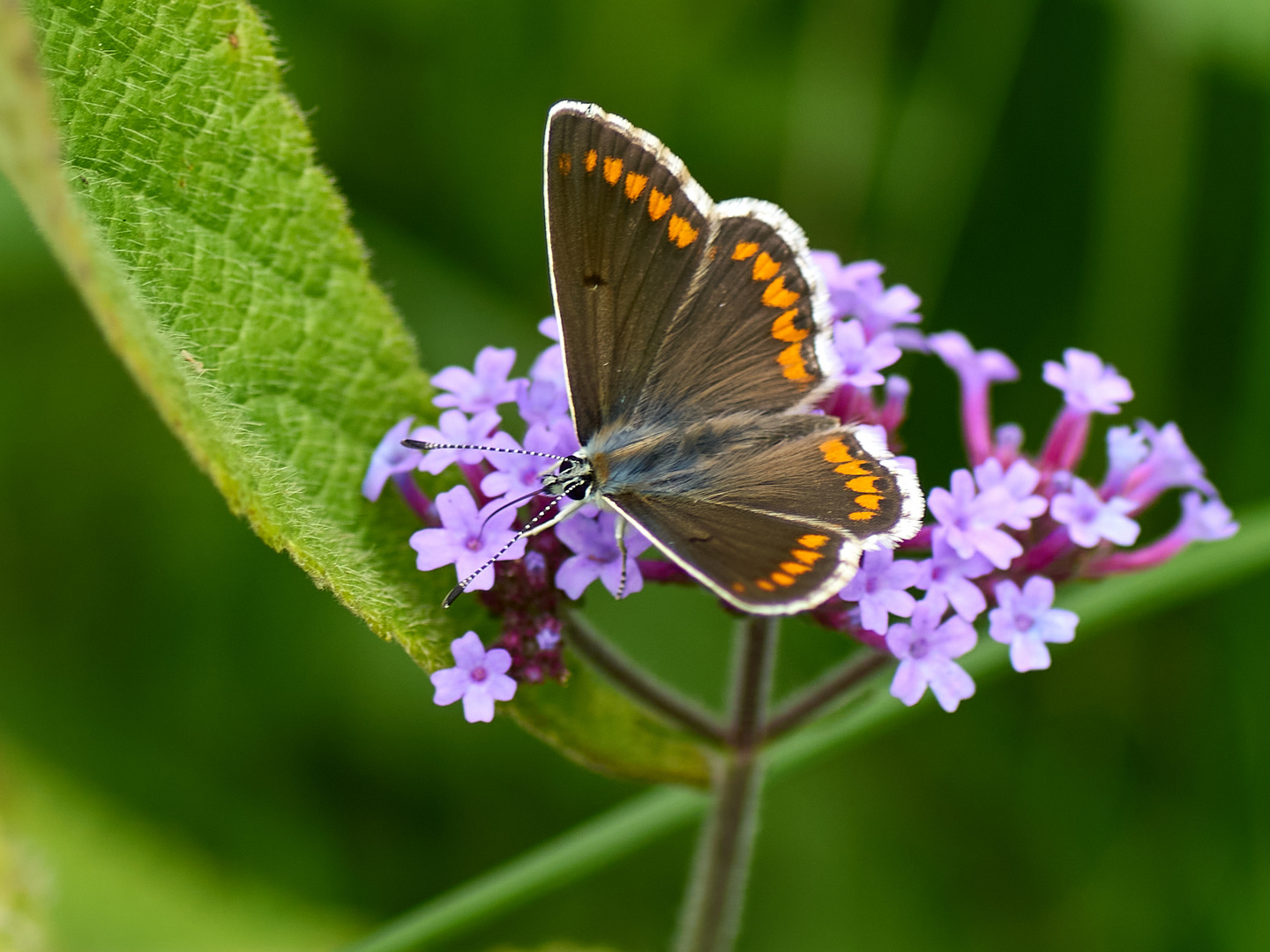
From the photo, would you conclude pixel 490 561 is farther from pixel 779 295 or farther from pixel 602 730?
pixel 779 295

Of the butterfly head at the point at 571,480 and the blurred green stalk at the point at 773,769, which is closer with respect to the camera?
the butterfly head at the point at 571,480

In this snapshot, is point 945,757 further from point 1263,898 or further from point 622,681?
point 622,681

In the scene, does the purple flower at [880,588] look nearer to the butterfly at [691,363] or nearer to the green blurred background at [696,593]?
the butterfly at [691,363]

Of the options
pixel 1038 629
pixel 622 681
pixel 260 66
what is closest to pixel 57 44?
pixel 260 66

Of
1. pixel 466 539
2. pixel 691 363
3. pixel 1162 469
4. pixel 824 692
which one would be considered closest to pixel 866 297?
pixel 691 363

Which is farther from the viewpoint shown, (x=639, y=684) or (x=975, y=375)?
(x=975, y=375)

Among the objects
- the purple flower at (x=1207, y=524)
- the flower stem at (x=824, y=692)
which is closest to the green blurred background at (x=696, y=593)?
the purple flower at (x=1207, y=524)

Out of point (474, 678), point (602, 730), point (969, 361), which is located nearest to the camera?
point (474, 678)
